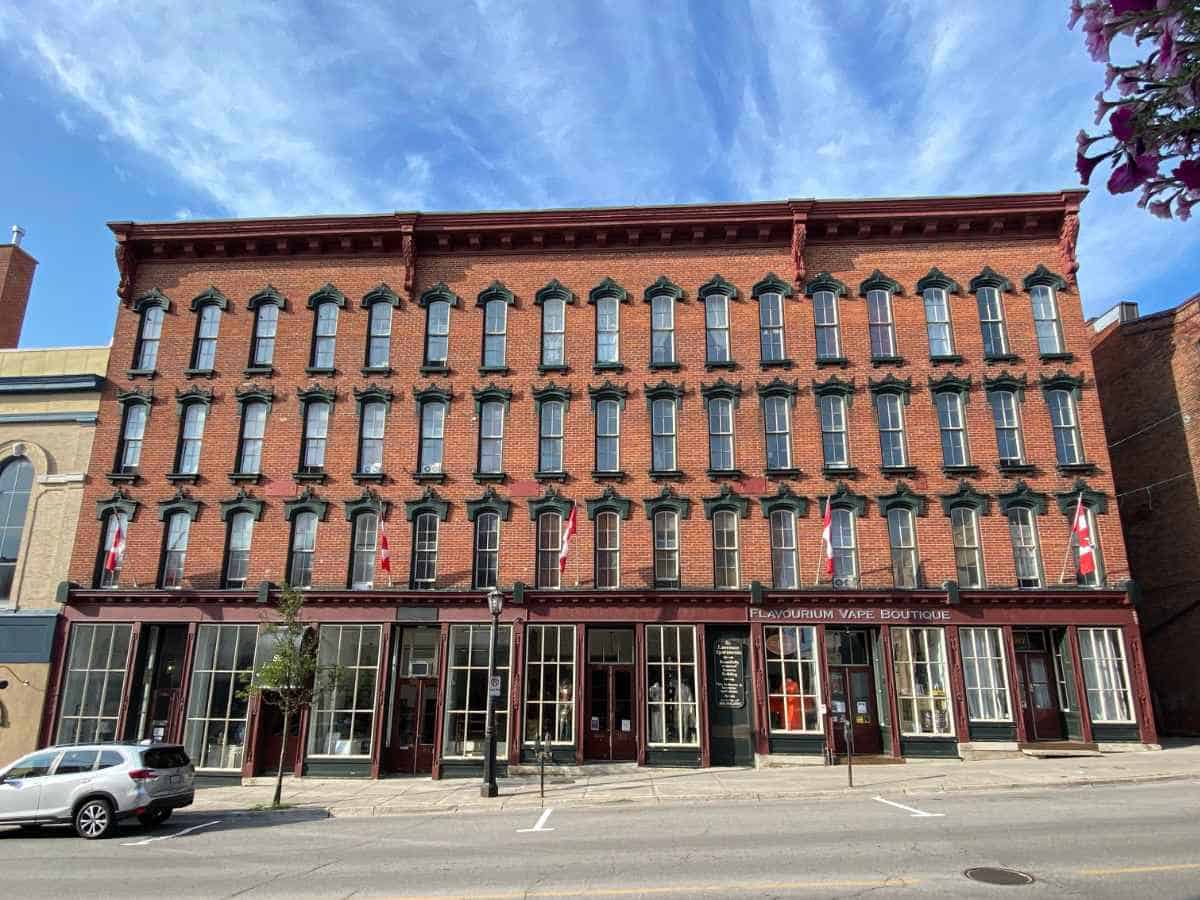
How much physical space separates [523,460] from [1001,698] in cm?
1496

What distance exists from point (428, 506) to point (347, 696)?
19.1ft

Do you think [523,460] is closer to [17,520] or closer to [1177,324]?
[17,520]

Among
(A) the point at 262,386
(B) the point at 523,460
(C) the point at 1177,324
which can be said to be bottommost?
(B) the point at 523,460

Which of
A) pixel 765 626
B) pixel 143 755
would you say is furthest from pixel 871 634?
pixel 143 755

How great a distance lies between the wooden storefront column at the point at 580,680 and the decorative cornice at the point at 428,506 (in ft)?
17.1

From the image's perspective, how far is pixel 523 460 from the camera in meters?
24.4

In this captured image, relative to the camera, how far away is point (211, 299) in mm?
26281

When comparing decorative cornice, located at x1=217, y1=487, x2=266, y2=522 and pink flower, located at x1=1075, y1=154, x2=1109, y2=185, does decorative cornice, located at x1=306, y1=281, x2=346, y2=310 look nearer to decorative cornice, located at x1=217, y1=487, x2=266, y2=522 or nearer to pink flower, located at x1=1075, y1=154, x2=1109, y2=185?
decorative cornice, located at x1=217, y1=487, x2=266, y2=522

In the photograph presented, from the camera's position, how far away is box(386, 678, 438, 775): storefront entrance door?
2267cm

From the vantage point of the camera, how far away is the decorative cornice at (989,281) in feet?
81.9

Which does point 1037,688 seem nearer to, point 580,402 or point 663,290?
point 580,402

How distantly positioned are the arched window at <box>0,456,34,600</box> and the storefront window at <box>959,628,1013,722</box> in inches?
1101

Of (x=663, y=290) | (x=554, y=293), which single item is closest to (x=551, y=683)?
(x=554, y=293)

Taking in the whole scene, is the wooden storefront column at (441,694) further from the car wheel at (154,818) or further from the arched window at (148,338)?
the arched window at (148,338)
